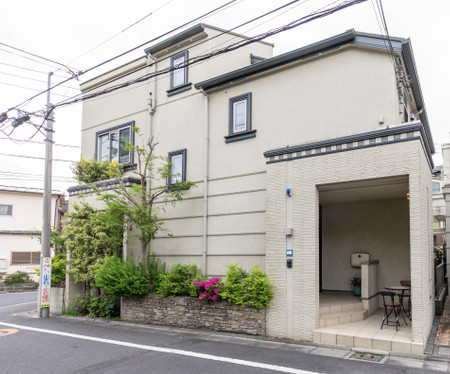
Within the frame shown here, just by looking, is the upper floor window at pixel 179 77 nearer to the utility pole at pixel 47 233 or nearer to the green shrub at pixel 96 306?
the utility pole at pixel 47 233

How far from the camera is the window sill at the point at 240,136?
11.0 m

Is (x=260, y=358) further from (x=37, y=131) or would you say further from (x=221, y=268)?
(x=37, y=131)

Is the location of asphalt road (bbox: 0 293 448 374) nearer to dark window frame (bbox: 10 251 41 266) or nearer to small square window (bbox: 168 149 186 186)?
small square window (bbox: 168 149 186 186)

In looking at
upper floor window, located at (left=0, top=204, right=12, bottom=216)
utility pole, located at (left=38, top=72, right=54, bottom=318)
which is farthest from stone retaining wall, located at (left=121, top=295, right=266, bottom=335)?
upper floor window, located at (left=0, top=204, right=12, bottom=216)

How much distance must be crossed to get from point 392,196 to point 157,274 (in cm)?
675

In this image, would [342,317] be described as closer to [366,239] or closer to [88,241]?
[366,239]

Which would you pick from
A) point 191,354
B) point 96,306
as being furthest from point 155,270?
point 191,354

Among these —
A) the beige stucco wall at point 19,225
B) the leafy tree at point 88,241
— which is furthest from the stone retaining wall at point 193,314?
the beige stucco wall at point 19,225

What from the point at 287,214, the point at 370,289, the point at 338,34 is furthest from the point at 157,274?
the point at 338,34

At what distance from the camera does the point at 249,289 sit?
29.5ft

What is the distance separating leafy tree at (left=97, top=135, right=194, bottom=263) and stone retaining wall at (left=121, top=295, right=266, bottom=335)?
132 centimetres

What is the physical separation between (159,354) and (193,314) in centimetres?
227

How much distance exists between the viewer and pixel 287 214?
29.9 ft

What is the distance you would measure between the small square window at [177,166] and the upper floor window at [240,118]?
→ 1681mm
